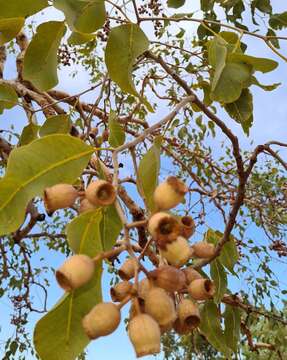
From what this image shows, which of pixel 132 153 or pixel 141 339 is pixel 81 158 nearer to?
pixel 132 153

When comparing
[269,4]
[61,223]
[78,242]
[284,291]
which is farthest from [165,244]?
[61,223]

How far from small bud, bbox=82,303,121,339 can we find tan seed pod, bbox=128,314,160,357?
0.8 inches

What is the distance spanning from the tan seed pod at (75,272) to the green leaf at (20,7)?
24.1 inches

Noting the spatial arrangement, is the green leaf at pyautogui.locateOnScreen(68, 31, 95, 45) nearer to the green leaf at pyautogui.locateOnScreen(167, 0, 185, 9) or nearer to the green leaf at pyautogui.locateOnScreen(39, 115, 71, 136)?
the green leaf at pyautogui.locateOnScreen(39, 115, 71, 136)

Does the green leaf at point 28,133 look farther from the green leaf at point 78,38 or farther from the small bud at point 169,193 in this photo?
the small bud at point 169,193

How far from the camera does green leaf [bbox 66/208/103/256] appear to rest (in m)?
0.80

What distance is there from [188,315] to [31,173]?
0.97ft

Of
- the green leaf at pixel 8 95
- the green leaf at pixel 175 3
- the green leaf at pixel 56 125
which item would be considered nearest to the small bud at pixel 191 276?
the green leaf at pixel 56 125

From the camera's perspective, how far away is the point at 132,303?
0.67 m


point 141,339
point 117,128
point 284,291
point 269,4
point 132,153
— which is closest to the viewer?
point 141,339

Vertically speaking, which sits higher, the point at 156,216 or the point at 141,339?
the point at 156,216

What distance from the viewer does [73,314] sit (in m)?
0.80

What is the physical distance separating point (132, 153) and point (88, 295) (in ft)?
0.75

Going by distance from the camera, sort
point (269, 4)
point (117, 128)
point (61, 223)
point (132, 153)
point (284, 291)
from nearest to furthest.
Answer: point (132, 153)
point (117, 128)
point (269, 4)
point (284, 291)
point (61, 223)
